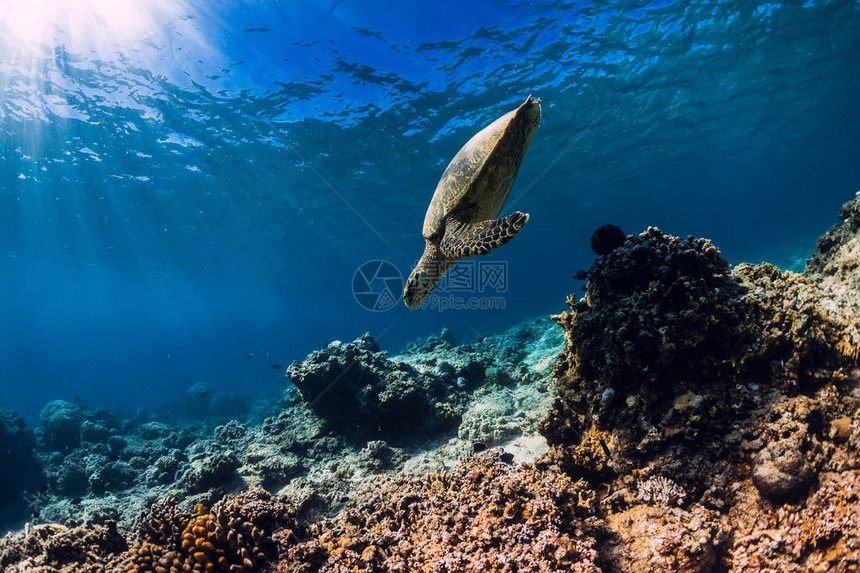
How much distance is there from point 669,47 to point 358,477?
2232cm

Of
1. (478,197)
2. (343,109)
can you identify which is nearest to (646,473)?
(478,197)

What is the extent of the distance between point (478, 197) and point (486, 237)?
115 cm

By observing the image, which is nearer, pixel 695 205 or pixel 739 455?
pixel 739 455

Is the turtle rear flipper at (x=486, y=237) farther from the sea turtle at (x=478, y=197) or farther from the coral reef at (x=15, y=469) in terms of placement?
the coral reef at (x=15, y=469)

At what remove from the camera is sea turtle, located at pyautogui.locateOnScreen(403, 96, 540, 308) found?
4230 mm

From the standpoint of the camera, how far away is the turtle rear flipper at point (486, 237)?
155 inches

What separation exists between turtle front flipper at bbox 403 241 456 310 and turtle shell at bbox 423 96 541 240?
37cm

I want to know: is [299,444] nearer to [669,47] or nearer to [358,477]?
[358,477]

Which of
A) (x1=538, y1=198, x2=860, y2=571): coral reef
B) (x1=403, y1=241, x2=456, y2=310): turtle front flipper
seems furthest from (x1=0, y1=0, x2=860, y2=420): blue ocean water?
(x1=538, y1=198, x2=860, y2=571): coral reef

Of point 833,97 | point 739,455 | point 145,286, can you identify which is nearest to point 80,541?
point 739,455

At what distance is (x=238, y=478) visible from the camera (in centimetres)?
699

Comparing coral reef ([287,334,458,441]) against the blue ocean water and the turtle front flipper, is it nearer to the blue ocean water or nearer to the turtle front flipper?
the turtle front flipper

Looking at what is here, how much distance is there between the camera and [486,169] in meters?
4.73

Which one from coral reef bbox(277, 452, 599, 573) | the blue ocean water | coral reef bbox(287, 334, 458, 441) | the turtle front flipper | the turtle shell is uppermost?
the blue ocean water
